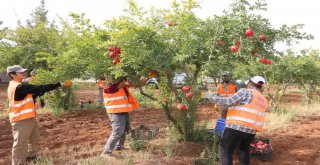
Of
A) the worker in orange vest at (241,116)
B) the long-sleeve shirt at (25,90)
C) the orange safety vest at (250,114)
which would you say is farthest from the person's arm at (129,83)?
the orange safety vest at (250,114)

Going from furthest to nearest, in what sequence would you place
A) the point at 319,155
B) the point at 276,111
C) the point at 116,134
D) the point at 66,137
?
the point at 276,111 < the point at 66,137 < the point at 319,155 < the point at 116,134

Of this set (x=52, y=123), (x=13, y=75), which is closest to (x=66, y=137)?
(x=52, y=123)

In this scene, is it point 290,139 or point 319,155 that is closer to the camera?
point 319,155

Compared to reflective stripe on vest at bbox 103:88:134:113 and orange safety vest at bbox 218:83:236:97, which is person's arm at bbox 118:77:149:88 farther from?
orange safety vest at bbox 218:83:236:97

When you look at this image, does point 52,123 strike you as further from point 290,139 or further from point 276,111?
point 276,111

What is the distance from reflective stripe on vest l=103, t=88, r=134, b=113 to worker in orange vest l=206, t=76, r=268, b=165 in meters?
1.78

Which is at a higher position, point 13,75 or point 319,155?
point 13,75

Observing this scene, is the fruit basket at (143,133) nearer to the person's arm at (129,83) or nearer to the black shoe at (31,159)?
the person's arm at (129,83)

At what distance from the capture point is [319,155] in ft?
23.0

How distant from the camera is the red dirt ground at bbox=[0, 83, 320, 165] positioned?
21.4 ft

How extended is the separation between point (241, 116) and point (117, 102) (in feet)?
7.66

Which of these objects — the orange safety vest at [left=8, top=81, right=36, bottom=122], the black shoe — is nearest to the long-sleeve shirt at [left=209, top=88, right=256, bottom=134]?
the orange safety vest at [left=8, top=81, right=36, bottom=122]

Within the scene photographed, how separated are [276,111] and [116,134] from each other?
9060mm

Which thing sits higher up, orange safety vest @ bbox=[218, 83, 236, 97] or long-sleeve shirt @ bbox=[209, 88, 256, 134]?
orange safety vest @ bbox=[218, 83, 236, 97]
